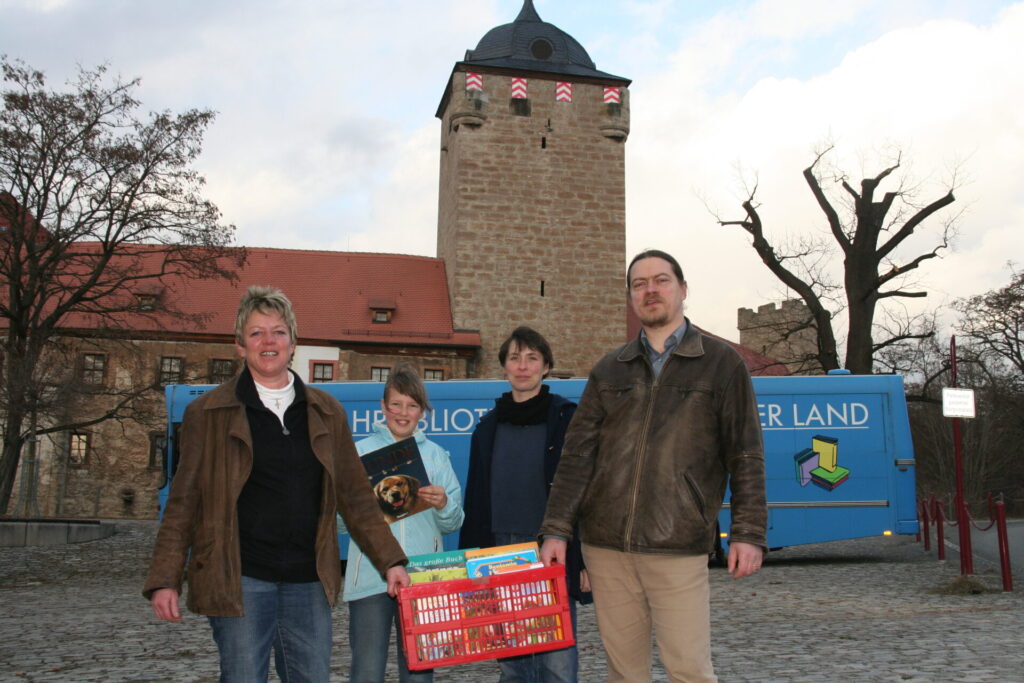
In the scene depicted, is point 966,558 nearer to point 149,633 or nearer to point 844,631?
point 844,631

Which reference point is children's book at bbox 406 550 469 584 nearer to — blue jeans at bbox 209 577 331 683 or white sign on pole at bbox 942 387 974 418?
blue jeans at bbox 209 577 331 683

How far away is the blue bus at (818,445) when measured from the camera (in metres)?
14.1

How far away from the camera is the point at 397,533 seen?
4.08 metres

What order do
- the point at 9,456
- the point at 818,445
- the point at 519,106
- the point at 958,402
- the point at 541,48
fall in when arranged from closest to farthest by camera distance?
the point at 958,402 → the point at 818,445 → the point at 9,456 → the point at 519,106 → the point at 541,48

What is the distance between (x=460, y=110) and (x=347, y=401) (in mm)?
18681

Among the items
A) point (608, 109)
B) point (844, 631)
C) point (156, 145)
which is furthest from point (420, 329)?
point (844, 631)

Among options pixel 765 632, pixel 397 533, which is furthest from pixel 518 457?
pixel 765 632

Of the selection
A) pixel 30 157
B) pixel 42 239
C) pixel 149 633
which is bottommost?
pixel 149 633

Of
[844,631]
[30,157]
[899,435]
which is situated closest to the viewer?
[844,631]

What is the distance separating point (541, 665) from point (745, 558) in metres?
1.11

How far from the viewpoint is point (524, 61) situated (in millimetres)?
32906

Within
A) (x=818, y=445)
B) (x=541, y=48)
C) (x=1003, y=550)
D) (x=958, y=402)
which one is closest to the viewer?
(x=1003, y=550)

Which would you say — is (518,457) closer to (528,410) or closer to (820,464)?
(528,410)

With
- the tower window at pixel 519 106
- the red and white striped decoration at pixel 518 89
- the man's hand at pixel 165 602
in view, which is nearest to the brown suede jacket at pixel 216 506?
the man's hand at pixel 165 602
